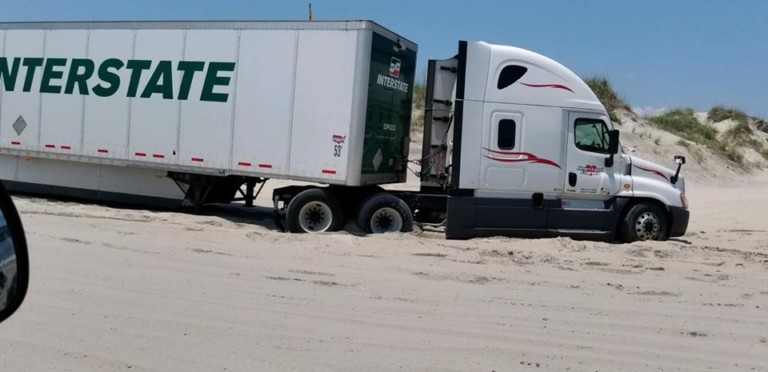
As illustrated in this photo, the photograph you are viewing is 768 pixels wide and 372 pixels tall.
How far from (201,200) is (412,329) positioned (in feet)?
27.6

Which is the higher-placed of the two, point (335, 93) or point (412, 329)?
point (335, 93)

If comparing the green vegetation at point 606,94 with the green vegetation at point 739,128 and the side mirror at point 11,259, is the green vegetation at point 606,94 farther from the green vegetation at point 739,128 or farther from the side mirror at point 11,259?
the side mirror at point 11,259

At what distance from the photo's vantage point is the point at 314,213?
11875 mm

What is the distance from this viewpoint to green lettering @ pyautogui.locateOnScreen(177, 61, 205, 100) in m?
12.4

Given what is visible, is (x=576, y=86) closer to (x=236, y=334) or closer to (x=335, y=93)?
(x=335, y=93)

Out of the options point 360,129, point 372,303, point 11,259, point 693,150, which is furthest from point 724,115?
point 11,259

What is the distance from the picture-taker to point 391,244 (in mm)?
10680

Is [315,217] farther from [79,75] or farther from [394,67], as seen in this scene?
[79,75]

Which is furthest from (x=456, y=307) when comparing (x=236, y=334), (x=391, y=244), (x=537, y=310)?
(x=391, y=244)

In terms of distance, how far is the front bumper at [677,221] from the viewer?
Result: 11.8 meters

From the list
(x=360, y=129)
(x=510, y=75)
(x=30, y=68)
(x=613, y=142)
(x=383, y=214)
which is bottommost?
(x=383, y=214)

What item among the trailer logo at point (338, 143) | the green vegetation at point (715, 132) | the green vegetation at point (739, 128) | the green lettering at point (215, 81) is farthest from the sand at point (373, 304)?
the green vegetation at point (739, 128)

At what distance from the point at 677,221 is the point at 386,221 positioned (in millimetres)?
4932

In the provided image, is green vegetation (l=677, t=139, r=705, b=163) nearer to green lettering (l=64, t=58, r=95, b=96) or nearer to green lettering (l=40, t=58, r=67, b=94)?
green lettering (l=64, t=58, r=95, b=96)
